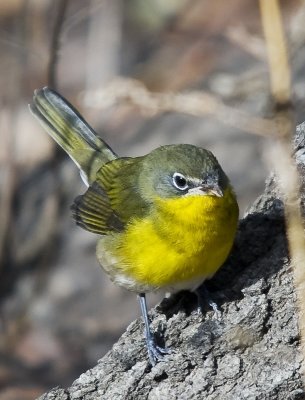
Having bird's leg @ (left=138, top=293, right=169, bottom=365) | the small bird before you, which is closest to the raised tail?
the small bird

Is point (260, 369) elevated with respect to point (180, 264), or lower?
lower

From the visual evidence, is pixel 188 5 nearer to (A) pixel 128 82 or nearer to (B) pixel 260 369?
(A) pixel 128 82

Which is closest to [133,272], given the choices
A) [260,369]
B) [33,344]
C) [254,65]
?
[260,369]

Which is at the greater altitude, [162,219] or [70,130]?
[70,130]

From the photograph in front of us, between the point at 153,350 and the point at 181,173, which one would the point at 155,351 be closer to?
the point at 153,350

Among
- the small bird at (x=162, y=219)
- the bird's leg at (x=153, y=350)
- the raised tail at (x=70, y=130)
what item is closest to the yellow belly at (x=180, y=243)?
the small bird at (x=162, y=219)

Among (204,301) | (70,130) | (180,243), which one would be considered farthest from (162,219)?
(70,130)

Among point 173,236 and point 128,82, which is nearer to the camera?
point 173,236
